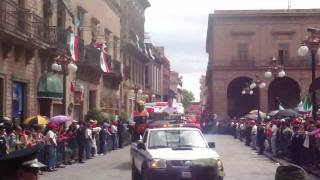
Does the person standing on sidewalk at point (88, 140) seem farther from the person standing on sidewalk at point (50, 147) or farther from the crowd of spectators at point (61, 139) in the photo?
the person standing on sidewalk at point (50, 147)

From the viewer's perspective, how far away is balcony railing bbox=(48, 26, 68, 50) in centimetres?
2580

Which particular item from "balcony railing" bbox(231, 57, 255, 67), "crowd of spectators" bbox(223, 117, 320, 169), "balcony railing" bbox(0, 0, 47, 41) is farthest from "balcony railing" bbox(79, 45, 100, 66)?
"balcony railing" bbox(231, 57, 255, 67)

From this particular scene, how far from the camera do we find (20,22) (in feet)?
73.2

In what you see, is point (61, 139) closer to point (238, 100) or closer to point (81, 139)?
point (81, 139)

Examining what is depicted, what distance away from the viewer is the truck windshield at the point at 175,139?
551 inches

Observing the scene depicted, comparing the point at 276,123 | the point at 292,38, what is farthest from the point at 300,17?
the point at 276,123

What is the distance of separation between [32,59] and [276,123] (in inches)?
423

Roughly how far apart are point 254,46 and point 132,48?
20035mm

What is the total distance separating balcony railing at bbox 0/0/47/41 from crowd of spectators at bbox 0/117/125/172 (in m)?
3.22

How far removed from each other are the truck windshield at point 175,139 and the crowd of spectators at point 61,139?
3.05 m

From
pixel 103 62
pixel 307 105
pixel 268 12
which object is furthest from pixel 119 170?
pixel 268 12

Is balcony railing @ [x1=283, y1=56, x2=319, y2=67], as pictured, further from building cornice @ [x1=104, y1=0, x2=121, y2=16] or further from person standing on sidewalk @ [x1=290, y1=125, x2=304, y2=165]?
person standing on sidewalk @ [x1=290, y1=125, x2=304, y2=165]

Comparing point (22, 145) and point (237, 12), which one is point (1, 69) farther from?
point (237, 12)

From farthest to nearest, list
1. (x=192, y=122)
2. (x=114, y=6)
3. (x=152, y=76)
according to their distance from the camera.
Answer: (x=152, y=76) → (x=114, y=6) → (x=192, y=122)
